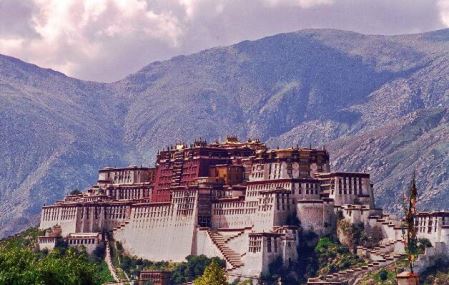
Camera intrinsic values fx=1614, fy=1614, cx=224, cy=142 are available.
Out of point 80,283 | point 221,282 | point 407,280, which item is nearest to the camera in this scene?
point 407,280

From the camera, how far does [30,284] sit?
128125 mm

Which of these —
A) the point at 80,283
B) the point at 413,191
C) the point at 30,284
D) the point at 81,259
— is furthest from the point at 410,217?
the point at 81,259

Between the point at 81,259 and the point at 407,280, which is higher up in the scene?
the point at 81,259

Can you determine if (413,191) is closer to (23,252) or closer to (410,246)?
(410,246)

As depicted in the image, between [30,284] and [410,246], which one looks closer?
[410,246]

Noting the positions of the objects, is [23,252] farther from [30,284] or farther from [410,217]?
[410,217]

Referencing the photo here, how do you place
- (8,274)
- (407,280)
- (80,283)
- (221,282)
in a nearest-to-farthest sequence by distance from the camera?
1. (407,280)
2. (8,274)
3. (80,283)
4. (221,282)

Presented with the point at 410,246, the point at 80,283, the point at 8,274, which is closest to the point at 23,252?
the point at 80,283

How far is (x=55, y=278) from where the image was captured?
445ft

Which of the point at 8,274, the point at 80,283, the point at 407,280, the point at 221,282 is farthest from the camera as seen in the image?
the point at 221,282

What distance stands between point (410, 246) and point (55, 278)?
59137mm

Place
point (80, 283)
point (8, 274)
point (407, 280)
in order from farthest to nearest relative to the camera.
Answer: point (80, 283) < point (8, 274) < point (407, 280)

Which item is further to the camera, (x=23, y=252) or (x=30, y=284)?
(x=23, y=252)

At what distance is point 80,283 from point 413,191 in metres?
64.4
